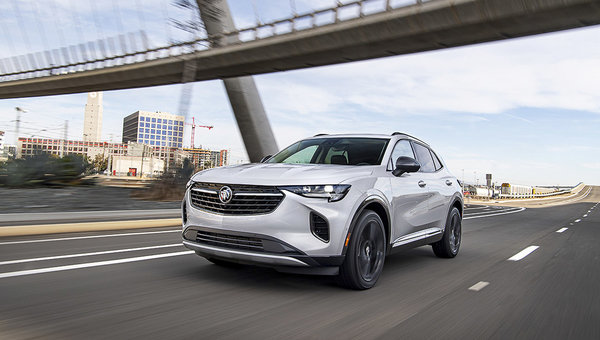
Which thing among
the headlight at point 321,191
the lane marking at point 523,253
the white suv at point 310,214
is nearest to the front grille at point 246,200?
the white suv at point 310,214

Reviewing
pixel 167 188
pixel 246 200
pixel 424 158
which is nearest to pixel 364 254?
pixel 246 200

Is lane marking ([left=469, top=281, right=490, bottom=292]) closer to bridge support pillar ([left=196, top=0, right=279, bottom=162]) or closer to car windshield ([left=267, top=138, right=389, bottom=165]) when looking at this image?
car windshield ([left=267, top=138, right=389, bottom=165])

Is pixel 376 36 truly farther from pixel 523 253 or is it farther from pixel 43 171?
pixel 523 253

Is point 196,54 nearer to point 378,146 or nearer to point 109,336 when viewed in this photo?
point 378,146

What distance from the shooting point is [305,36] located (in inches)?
1050

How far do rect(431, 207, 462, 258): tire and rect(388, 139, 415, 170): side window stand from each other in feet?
Result: 4.75

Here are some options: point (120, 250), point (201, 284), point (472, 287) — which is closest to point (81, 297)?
point (201, 284)

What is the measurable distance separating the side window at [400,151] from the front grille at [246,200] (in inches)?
67.6

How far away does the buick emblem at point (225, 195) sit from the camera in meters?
4.53

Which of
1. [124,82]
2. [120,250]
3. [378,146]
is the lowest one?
[120,250]

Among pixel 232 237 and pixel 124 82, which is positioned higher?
pixel 124 82

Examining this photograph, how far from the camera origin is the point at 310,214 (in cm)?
438

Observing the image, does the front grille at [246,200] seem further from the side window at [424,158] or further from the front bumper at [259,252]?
the side window at [424,158]

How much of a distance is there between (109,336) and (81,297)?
3.75 ft
